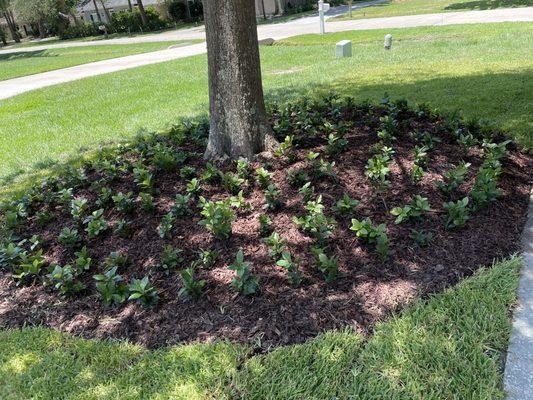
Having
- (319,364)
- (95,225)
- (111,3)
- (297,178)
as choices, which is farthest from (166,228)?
(111,3)

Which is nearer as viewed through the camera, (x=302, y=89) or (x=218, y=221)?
(x=218, y=221)

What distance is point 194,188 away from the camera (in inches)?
156

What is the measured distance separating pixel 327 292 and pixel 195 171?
218 centimetres

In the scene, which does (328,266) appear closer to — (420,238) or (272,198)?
(420,238)

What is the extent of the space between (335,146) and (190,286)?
2315mm

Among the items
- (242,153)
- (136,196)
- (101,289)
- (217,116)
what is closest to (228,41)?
(217,116)

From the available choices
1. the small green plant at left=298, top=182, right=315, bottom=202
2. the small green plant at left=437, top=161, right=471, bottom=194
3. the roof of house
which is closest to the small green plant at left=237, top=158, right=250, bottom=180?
the small green plant at left=298, top=182, right=315, bottom=202

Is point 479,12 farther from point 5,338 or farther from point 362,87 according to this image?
point 5,338

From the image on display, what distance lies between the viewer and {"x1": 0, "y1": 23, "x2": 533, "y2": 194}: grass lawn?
6543mm

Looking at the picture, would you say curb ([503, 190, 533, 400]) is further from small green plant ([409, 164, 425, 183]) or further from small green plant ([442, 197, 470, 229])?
small green plant ([409, 164, 425, 183])

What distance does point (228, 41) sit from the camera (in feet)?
13.6

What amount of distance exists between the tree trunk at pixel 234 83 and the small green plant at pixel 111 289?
1.97 metres

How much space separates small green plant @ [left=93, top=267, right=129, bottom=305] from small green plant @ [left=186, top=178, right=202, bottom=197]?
1165 millimetres

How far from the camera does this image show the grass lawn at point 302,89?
21.5 feet
